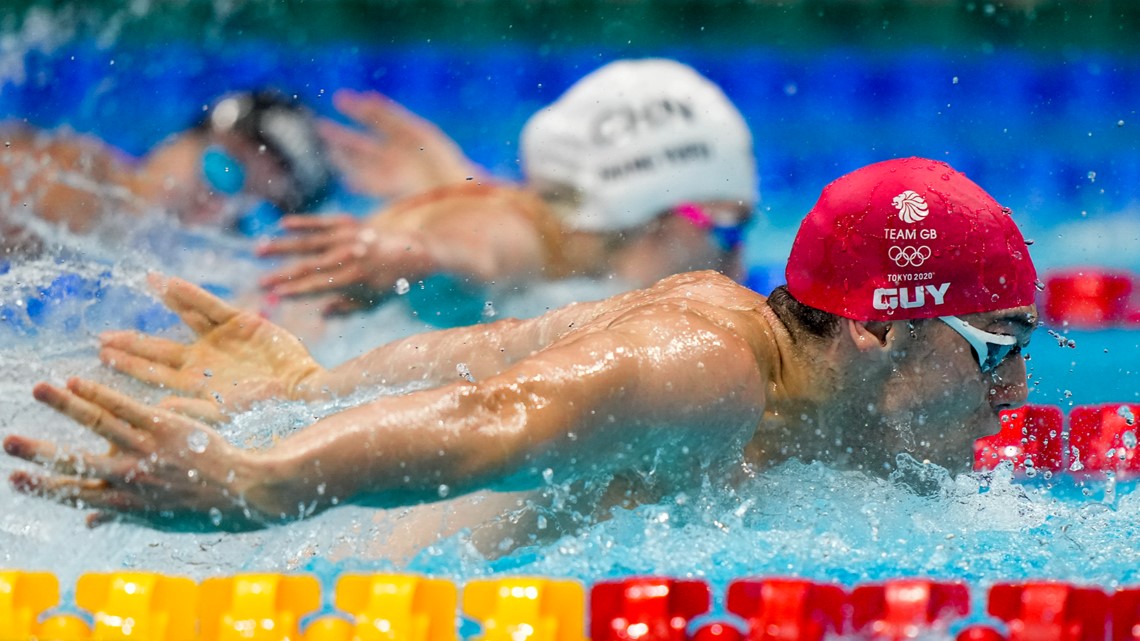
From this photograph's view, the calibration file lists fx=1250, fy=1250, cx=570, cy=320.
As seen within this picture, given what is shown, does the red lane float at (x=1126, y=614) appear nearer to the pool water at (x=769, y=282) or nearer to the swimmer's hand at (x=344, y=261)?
the pool water at (x=769, y=282)

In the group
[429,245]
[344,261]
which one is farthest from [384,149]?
[344,261]

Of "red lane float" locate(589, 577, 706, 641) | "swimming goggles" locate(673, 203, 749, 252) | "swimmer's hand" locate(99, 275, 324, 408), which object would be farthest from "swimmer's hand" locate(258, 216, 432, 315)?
"red lane float" locate(589, 577, 706, 641)

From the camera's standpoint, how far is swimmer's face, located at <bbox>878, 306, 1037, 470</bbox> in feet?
6.53

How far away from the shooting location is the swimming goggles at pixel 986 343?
6.48 ft

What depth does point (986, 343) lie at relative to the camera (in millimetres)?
1989

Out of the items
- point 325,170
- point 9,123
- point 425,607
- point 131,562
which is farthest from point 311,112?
point 425,607

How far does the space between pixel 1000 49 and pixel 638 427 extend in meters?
4.43

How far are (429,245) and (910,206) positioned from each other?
2932 mm

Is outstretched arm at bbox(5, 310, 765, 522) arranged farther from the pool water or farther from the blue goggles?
the blue goggles

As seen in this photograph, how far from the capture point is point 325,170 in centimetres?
556

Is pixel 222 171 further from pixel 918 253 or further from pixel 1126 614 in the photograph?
pixel 1126 614

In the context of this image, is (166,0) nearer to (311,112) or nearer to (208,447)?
(311,112)

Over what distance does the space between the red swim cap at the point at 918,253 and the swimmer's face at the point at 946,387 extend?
3 centimetres

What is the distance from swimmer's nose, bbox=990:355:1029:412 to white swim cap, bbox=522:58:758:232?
2.49 meters
